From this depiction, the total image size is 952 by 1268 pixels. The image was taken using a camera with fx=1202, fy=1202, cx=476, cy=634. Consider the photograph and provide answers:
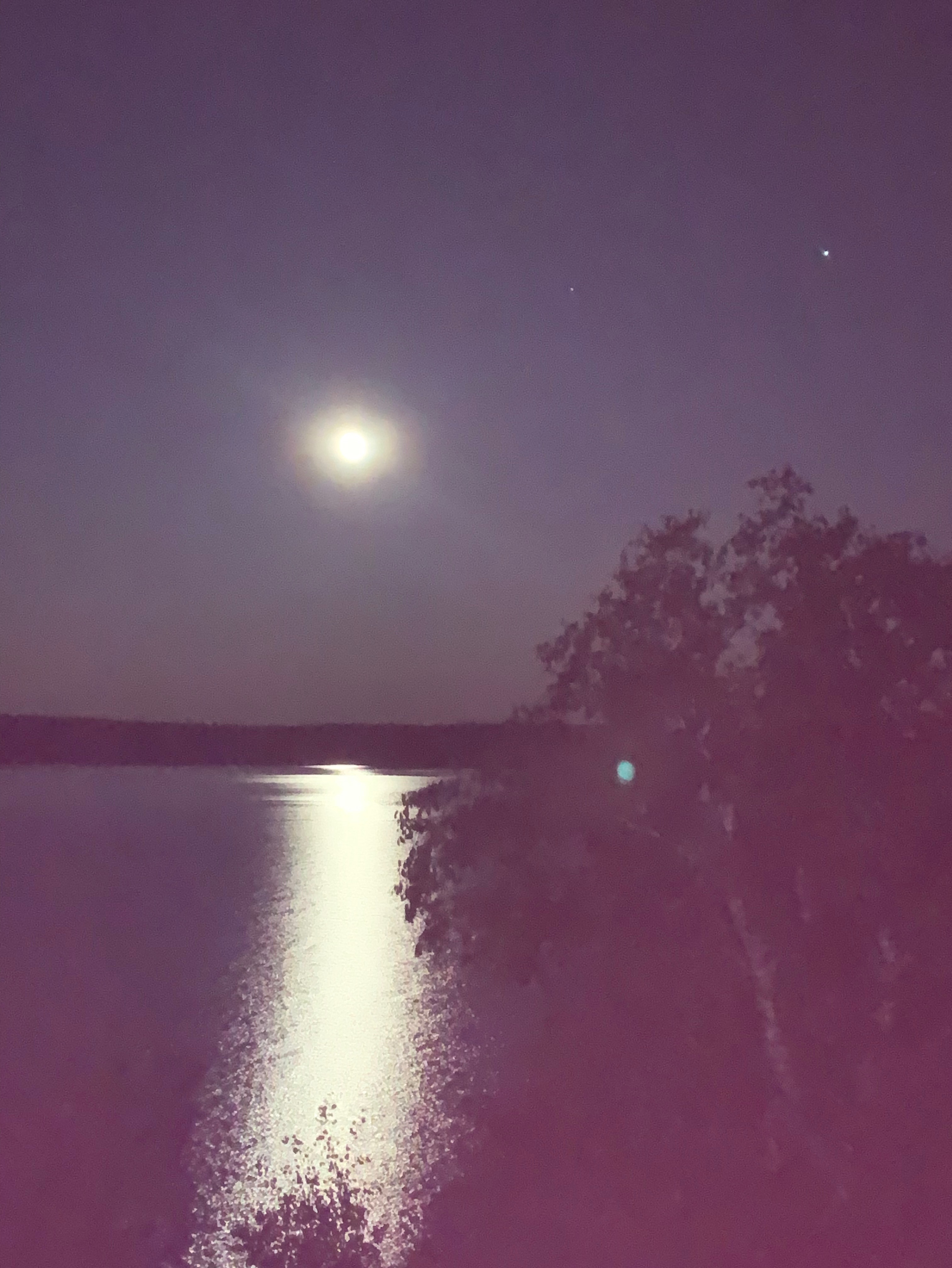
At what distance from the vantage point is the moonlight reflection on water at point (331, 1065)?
1360cm

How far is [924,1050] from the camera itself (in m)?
15.3

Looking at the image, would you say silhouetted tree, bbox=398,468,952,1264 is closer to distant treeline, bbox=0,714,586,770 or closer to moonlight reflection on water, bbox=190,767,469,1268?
moonlight reflection on water, bbox=190,767,469,1268

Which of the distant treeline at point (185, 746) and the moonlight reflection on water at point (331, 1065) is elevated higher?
the distant treeline at point (185, 746)

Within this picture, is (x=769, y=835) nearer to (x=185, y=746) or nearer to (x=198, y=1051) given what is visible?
(x=198, y=1051)

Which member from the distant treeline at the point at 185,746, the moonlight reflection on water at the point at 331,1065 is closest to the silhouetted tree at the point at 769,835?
the moonlight reflection on water at the point at 331,1065

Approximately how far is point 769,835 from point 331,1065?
10.2 m

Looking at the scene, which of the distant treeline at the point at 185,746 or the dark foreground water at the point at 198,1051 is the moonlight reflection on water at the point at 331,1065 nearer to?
the dark foreground water at the point at 198,1051

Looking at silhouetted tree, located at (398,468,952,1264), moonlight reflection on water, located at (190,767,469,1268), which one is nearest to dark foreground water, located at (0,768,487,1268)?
moonlight reflection on water, located at (190,767,469,1268)

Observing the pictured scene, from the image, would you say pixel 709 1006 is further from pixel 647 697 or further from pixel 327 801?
pixel 327 801

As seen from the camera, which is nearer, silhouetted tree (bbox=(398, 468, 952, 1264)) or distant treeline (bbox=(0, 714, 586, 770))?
silhouetted tree (bbox=(398, 468, 952, 1264))

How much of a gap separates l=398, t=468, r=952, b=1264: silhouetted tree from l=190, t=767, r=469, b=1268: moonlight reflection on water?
2.72 metres

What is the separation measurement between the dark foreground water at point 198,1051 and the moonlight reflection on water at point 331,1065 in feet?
0.18

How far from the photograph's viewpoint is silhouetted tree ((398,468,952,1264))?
12.1 metres

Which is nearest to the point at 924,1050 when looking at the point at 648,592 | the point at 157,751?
the point at 648,592
